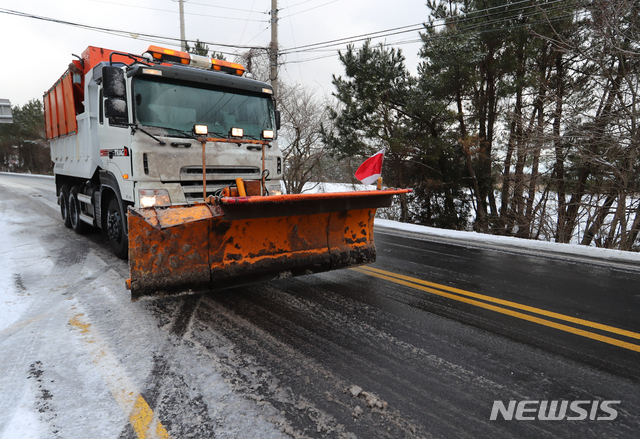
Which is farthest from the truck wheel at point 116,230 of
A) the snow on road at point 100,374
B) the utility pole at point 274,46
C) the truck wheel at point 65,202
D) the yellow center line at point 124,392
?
the utility pole at point 274,46

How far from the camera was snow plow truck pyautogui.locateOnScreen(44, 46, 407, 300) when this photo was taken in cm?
351

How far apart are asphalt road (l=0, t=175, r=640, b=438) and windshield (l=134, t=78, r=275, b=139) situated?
6.89ft

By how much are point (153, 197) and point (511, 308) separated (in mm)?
4048

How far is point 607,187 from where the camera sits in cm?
1132

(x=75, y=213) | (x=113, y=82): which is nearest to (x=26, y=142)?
(x=75, y=213)

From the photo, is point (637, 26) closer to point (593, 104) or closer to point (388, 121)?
point (593, 104)

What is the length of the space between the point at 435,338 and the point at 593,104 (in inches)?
459

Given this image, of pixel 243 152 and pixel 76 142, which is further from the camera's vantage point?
pixel 76 142

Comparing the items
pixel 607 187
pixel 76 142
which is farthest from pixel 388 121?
pixel 76 142

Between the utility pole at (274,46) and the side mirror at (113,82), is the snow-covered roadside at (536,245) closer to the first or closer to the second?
the side mirror at (113,82)

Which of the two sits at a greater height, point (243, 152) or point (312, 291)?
point (243, 152)

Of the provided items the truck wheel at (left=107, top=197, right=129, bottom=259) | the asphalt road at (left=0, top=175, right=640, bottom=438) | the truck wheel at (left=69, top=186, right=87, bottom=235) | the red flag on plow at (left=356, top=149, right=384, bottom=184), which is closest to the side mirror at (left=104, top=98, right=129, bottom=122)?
the truck wheel at (left=107, top=197, right=129, bottom=259)

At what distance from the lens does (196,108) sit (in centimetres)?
482

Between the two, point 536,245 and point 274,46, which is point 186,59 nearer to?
point 536,245
